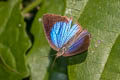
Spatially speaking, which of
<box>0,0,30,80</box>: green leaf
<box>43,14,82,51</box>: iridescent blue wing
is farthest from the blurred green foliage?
<box>43,14,82,51</box>: iridescent blue wing

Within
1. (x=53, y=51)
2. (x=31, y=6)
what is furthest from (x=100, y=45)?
(x=31, y=6)

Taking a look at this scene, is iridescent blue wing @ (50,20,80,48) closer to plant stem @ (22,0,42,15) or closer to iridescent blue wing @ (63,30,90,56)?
iridescent blue wing @ (63,30,90,56)

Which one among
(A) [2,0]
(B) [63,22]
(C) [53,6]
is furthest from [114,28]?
(A) [2,0]

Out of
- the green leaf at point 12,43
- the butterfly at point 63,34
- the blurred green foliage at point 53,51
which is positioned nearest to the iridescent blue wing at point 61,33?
the butterfly at point 63,34

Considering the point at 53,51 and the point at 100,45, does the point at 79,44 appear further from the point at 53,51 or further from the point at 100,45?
the point at 53,51

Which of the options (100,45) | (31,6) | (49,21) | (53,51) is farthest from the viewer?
(31,6)

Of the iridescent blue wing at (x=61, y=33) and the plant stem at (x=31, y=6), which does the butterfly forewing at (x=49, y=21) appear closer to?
the iridescent blue wing at (x=61, y=33)

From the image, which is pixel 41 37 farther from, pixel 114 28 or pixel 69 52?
pixel 114 28
